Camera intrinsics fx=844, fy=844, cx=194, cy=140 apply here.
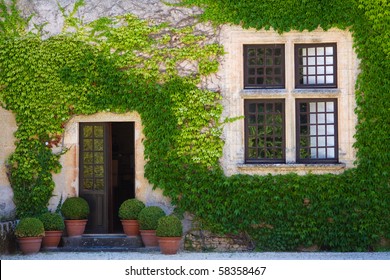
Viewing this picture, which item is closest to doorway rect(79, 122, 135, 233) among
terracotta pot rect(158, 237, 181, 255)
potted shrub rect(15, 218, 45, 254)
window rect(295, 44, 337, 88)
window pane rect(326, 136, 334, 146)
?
potted shrub rect(15, 218, 45, 254)

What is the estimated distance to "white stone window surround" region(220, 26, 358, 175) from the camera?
1391cm

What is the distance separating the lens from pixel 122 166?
55.9 feet

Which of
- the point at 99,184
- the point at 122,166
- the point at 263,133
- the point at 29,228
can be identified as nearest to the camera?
the point at 29,228

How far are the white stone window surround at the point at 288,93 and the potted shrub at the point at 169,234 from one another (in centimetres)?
145

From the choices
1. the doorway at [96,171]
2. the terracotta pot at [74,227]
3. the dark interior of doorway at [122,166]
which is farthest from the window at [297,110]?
the dark interior of doorway at [122,166]

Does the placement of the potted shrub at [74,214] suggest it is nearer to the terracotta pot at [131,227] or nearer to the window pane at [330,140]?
the terracotta pot at [131,227]

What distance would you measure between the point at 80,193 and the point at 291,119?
12.4 ft

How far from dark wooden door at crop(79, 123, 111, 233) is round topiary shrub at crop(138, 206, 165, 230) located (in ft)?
3.41

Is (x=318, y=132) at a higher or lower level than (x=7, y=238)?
higher

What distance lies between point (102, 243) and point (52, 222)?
0.90 meters

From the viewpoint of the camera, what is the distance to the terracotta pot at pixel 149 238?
13.6 m

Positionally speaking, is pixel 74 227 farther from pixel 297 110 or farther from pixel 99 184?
pixel 297 110

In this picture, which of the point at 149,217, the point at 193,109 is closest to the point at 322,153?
the point at 193,109

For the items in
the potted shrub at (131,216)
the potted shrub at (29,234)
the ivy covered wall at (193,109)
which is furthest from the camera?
the potted shrub at (131,216)
